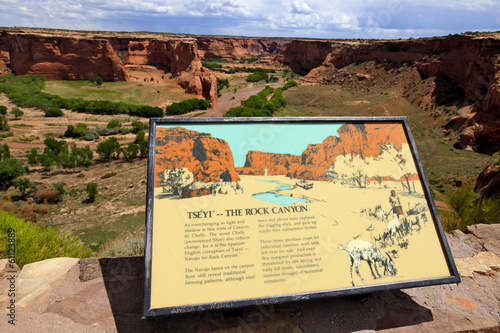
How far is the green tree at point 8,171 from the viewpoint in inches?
669

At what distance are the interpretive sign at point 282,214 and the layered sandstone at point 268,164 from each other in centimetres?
1

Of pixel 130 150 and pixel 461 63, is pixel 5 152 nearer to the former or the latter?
pixel 130 150

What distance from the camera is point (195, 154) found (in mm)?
3410

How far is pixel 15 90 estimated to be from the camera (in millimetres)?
37562

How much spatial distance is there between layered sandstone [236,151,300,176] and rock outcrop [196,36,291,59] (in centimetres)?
11285

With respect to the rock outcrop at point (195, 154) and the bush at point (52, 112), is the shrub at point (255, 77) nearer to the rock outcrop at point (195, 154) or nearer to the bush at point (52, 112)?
the bush at point (52, 112)

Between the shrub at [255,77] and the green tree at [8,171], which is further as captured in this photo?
the shrub at [255,77]

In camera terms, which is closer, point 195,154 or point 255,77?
point 195,154

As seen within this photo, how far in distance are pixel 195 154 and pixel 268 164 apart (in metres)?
0.89

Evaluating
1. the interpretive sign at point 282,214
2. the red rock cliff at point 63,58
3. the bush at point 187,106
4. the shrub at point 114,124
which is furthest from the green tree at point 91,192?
the red rock cliff at point 63,58

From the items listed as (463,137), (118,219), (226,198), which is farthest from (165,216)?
(463,137)

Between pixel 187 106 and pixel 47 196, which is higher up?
pixel 187 106

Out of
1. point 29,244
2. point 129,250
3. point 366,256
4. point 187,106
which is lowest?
point 187,106

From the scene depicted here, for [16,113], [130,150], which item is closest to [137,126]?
[130,150]
